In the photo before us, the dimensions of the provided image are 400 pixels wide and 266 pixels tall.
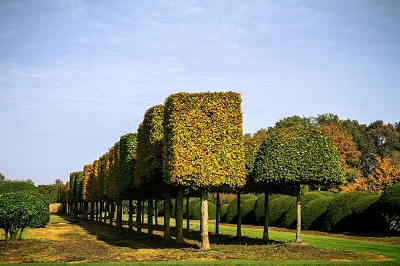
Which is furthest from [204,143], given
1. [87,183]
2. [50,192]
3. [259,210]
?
[50,192]

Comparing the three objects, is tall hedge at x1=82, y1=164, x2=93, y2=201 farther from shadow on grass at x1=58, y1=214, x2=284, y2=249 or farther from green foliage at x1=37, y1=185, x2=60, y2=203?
green foliage at x1=37, y1=185, x2=60, y2=203

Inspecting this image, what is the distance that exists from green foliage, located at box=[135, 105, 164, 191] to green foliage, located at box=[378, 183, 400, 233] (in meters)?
13.6

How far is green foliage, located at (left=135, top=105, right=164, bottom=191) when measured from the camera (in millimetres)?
25609

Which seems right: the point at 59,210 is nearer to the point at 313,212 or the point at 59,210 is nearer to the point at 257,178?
the point at 313,212

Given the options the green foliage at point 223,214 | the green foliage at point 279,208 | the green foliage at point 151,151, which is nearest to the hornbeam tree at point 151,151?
the green foliage at point 151,151

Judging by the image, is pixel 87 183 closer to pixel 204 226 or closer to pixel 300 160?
pixel 204 226

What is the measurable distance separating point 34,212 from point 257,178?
1219 cm

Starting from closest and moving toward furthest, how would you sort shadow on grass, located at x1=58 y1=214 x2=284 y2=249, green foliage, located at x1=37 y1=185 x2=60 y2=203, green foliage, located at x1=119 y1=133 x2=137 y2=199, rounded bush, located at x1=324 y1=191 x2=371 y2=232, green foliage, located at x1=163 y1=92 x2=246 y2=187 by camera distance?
1. green foliage, located at x1=163 y1=92 x2=246 y2=187
2. shadow on grass, located at x1=58 y1=214 x2=284 y2=249
3. rounded bush, located at x1=324 y1=191 x2=371 y2=232
4. green foliage, located at x1=119 y1=133 x2=137 y2=199
5. green foliage, located at x1=37 y1=185 x2=60 y2=203

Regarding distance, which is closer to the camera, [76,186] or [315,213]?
[315,213]

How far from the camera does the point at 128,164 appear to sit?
34.1 m

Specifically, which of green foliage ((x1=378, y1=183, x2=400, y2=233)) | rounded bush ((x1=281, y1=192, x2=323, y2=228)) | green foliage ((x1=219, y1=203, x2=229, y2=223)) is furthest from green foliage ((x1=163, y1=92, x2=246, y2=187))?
green foliage ((x1=219, y1=203, x2=229, y2=223))

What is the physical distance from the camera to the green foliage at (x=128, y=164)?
33.8 metres

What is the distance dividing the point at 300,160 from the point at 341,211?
12.4 m

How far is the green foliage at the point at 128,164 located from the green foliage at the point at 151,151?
15.5 feet
